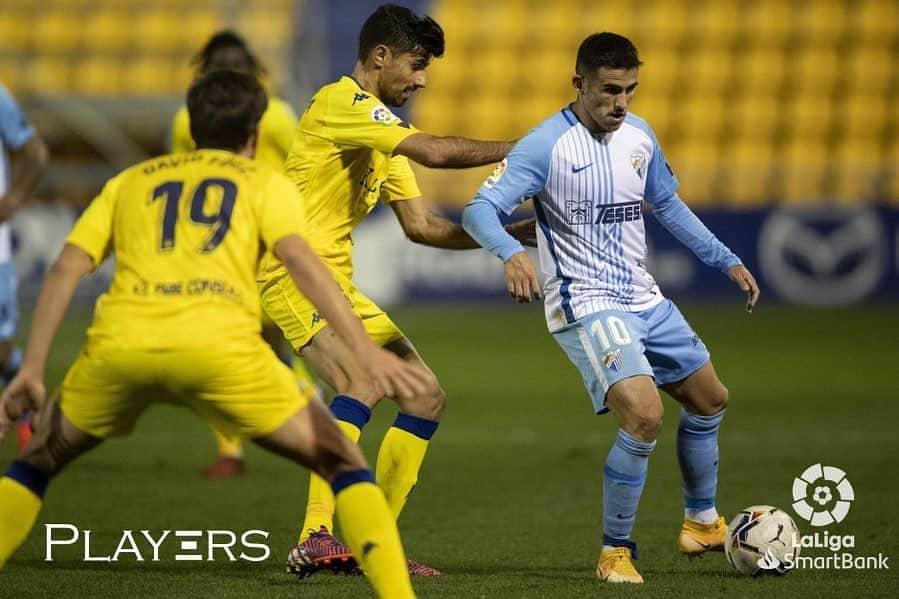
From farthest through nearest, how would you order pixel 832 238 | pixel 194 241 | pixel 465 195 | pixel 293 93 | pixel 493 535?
1. pixel 465 195
2. pixel 832 238
3. pixel 293 93
4. pixel 493 535
5. pixel 194 241

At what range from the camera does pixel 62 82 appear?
68.8 ft

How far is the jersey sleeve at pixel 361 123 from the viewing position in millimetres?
5668

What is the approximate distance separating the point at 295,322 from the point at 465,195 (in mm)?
13284

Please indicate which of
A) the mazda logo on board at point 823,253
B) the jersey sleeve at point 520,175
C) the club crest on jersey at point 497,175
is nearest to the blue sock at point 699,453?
the jersey sleeve at point 520,175

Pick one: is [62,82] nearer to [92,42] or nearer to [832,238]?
[92,42]

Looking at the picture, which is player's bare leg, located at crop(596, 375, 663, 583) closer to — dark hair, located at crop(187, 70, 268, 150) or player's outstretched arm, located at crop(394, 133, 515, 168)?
player's outstretched arm, located at crop(394, 133, 515, 168)

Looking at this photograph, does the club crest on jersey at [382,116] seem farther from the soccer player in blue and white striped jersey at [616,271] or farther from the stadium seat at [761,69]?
the stadium seat at [761,69]

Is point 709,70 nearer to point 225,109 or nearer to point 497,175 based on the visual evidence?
point 497,175

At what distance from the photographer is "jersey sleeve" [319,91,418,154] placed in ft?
18.6

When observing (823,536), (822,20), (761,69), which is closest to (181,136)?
(823,536)

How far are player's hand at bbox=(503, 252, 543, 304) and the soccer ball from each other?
127 cm

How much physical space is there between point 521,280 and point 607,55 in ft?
3.34

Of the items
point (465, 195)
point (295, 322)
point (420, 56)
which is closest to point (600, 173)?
point (420, 56)

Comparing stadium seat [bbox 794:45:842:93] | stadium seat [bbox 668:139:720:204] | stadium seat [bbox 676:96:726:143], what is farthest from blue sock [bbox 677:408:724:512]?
stadium seat [bbox 794:45:842:93]
